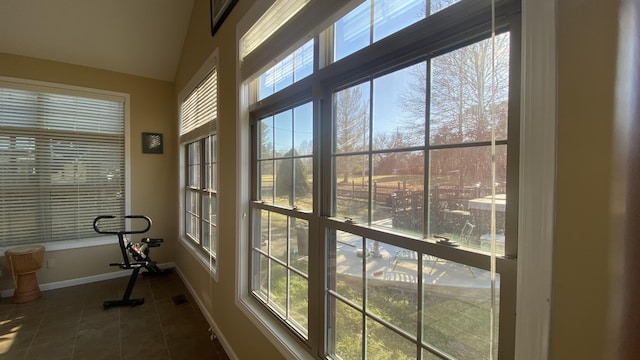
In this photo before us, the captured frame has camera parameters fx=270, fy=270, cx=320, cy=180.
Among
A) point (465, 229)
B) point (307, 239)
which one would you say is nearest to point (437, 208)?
point (465, 229)

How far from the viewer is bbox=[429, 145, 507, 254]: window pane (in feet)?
2.31

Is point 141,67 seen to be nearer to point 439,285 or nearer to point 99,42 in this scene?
point 99,42

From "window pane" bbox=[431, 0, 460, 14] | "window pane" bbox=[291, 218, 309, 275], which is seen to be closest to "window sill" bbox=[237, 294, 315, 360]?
"window pane" bbox=[291, 218, 309, 275]

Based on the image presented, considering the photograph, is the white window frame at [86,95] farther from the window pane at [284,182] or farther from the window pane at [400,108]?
the window pane at [400,108]

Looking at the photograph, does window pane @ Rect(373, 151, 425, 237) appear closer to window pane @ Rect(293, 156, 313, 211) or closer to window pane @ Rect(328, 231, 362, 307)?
window pane @ Rect(328, 231, 362, 307)

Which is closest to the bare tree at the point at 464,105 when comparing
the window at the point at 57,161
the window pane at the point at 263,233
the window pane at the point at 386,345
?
the window pane at the point at 386,345

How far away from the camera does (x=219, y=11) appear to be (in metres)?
2.29

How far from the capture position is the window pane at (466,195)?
704mm

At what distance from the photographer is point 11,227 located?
3.32 m

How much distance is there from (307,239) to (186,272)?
9.41ft

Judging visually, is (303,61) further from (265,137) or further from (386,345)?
(386,345)

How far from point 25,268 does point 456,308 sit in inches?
175

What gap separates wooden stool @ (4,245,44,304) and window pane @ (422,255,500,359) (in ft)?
14.2

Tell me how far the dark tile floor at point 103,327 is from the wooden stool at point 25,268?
11 cm
